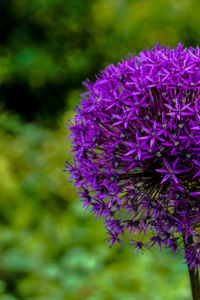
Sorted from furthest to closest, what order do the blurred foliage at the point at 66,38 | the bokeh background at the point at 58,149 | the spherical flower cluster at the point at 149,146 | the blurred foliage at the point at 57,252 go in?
the blurred foliage at the point at 66,38 < the bokeh background at the point at 58,149 < the blurred foliage at the point at 57,252 < the spherical flower cluster at the point at 149,146

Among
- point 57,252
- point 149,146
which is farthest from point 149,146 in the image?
point 57,252

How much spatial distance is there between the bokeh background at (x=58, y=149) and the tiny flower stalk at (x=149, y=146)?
1718 mm

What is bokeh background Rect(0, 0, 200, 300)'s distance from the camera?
12.3ft

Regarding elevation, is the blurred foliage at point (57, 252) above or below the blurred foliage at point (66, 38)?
below

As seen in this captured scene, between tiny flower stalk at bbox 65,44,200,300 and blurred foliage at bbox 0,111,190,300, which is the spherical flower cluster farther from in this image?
blurred foliage at bbox 0,111,190,300

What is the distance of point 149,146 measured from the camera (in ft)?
5.88

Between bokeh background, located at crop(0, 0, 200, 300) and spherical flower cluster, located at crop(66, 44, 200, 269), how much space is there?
172cm

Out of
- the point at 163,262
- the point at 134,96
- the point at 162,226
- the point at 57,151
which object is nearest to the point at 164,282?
the point at 163,262

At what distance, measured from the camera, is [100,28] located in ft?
26.7

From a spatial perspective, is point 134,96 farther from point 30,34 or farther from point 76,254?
point 30,34

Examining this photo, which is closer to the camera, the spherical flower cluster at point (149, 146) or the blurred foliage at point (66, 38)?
the spherical flower cluster at point (149, 146)

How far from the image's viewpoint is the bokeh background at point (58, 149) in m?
3.75

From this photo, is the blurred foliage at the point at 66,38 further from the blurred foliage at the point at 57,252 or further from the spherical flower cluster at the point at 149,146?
the spherical flower cluster at the point at 149,146

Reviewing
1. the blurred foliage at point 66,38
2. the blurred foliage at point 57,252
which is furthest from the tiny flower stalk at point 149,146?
the blurred foliage at point 66,38
